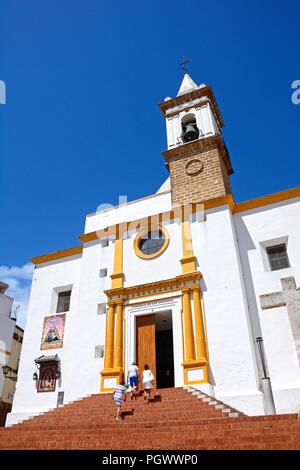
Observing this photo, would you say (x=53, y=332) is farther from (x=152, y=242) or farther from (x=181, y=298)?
(x=181, y=298)

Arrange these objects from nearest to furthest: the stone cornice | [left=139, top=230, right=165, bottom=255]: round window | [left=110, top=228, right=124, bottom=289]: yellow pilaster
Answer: [left=110, top=228, right=124, bottom=289]: yellow pilaster → [left=139, top=230, right=165, bottom=255]: round window → the stone cornice

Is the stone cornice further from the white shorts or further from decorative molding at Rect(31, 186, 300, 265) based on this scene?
the white shorts

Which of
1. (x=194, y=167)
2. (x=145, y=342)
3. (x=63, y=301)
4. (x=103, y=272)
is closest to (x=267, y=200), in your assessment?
(x=194, y=167)

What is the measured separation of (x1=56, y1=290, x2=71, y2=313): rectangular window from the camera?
16734mm

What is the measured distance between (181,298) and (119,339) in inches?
111

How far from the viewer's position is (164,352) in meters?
15.2

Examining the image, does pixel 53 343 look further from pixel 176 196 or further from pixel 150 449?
pixel 150 449

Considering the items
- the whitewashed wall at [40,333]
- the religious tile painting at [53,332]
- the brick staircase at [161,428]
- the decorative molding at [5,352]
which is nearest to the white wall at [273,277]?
the brick staircase at [161,428]

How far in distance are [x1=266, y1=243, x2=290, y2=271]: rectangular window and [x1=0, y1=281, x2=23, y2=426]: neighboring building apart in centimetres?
1581

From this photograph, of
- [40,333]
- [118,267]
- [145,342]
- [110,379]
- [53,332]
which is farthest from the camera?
[40,333]

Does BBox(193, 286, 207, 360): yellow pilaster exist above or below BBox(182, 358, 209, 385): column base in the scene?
above

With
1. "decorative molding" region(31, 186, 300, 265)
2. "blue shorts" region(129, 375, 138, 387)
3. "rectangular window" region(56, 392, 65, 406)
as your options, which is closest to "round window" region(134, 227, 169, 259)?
"decorative molding" region(31, 186, 300, 265)

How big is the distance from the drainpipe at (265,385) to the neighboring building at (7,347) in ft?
50.2
